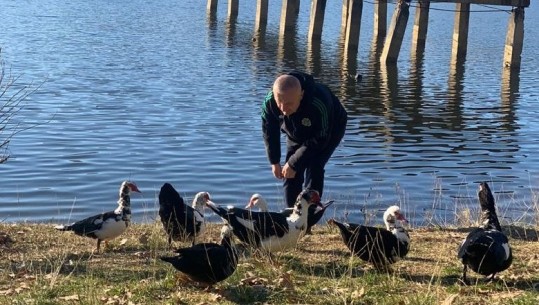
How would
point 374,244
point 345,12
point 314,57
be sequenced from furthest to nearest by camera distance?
point 345,12
point 314,57
point 374,244

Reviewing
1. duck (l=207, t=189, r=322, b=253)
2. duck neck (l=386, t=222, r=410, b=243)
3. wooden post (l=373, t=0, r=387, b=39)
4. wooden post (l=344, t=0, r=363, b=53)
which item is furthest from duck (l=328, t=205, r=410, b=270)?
wooden post (l=373, t=0, r=387, b=39)

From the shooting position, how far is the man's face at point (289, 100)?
30.0 feet

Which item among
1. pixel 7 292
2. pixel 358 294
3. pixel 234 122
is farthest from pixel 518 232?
pixel 234 122

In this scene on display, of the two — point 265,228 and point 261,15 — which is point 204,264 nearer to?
point 265,228

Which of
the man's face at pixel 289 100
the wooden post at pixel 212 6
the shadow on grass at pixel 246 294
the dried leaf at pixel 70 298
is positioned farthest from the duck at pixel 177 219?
the wooden post at pixel 212 6

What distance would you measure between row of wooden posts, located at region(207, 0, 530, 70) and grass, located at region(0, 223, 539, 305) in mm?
18571

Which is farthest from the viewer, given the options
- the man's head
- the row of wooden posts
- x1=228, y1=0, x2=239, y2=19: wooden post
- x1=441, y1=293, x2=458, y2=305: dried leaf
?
x1=228, y1=0, x2=239, y2=19: wooden post

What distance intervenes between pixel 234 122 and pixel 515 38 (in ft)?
37.3

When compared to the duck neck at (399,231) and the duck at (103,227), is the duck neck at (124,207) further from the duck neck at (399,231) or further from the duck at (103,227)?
the duck neck at (399,231)

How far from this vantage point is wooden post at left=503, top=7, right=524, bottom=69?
27766 millimetres

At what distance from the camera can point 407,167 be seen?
17.7 metres

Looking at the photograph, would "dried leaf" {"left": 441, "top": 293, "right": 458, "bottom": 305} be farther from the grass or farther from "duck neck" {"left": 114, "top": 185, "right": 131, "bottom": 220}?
"duck neck" {"left": 114, "top": 185, "right": 131, "bottom": 220}

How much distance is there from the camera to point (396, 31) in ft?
95.6

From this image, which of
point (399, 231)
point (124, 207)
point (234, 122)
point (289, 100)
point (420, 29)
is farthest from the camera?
point (420, 29)
